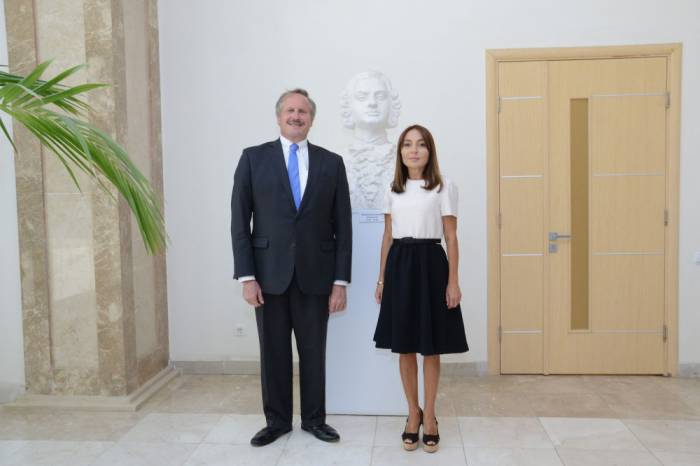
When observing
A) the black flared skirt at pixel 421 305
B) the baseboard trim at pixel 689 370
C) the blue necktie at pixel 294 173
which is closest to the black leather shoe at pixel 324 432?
the black flared skirt at pixel 421 305

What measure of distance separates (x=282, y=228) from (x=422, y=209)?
66 centimetres

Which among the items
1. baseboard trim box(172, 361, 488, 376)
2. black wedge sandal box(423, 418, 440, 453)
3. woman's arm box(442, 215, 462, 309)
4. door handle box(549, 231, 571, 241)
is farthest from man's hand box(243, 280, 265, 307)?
→ door handle box(549, 231, 571, 241)

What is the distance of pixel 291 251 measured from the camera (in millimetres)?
2832

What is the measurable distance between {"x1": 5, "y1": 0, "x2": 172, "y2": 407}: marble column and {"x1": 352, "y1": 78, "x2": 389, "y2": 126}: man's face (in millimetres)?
1415

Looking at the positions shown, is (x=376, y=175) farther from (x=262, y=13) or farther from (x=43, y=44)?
(x=43, y=44)

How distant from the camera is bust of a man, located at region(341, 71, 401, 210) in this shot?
317 centimetres

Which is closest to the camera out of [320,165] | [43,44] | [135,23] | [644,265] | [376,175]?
[320,165]

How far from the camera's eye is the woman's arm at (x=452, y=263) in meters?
2.77

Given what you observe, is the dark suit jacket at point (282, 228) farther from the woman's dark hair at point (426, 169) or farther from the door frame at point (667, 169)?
the door frame at point (667, 169)

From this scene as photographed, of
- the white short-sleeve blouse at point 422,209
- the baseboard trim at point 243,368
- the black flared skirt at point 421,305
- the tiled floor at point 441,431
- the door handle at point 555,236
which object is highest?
the white short-sleeve blouse at point 422,209

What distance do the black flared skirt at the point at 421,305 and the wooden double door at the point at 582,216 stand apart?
1.44m

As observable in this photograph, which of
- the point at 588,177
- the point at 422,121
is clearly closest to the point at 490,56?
the point at 422,121

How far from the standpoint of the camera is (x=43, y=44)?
344cm

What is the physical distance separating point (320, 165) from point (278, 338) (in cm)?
87
